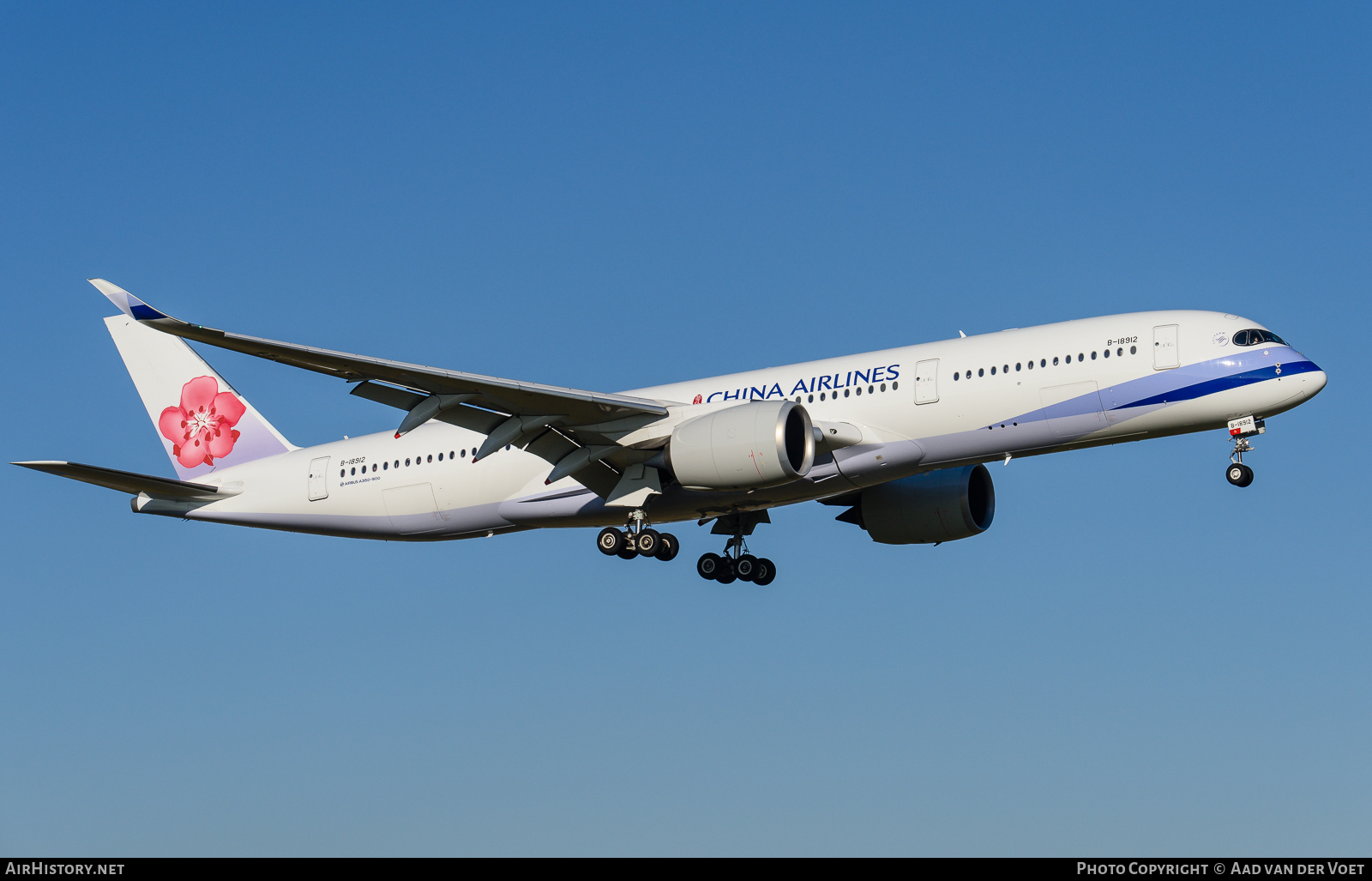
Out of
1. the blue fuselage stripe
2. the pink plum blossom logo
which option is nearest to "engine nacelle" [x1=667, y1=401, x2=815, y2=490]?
the blue fuselage stripe

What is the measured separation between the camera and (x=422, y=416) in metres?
27.9

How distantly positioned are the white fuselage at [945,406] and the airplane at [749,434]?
0.13ft

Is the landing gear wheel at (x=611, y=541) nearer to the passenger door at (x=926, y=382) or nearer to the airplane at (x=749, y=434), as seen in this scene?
the airplane at (x=749, y=434)

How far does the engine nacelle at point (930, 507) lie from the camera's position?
3531cm

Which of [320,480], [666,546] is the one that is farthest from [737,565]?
[320,480]

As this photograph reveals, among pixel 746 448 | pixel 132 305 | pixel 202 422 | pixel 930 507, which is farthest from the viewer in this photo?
pixel 202 422

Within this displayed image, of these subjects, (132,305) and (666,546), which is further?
(666,546)

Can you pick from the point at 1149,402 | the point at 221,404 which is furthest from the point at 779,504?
the point at 221,404

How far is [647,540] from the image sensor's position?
32.2 meters

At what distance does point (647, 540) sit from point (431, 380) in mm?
7012

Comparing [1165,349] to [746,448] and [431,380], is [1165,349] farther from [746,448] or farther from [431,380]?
[431,380]

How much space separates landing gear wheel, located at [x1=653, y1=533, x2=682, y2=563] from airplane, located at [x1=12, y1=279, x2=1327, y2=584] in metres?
0.04

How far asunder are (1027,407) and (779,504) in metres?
6.39

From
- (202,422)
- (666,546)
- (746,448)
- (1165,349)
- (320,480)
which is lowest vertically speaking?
(666,546)
